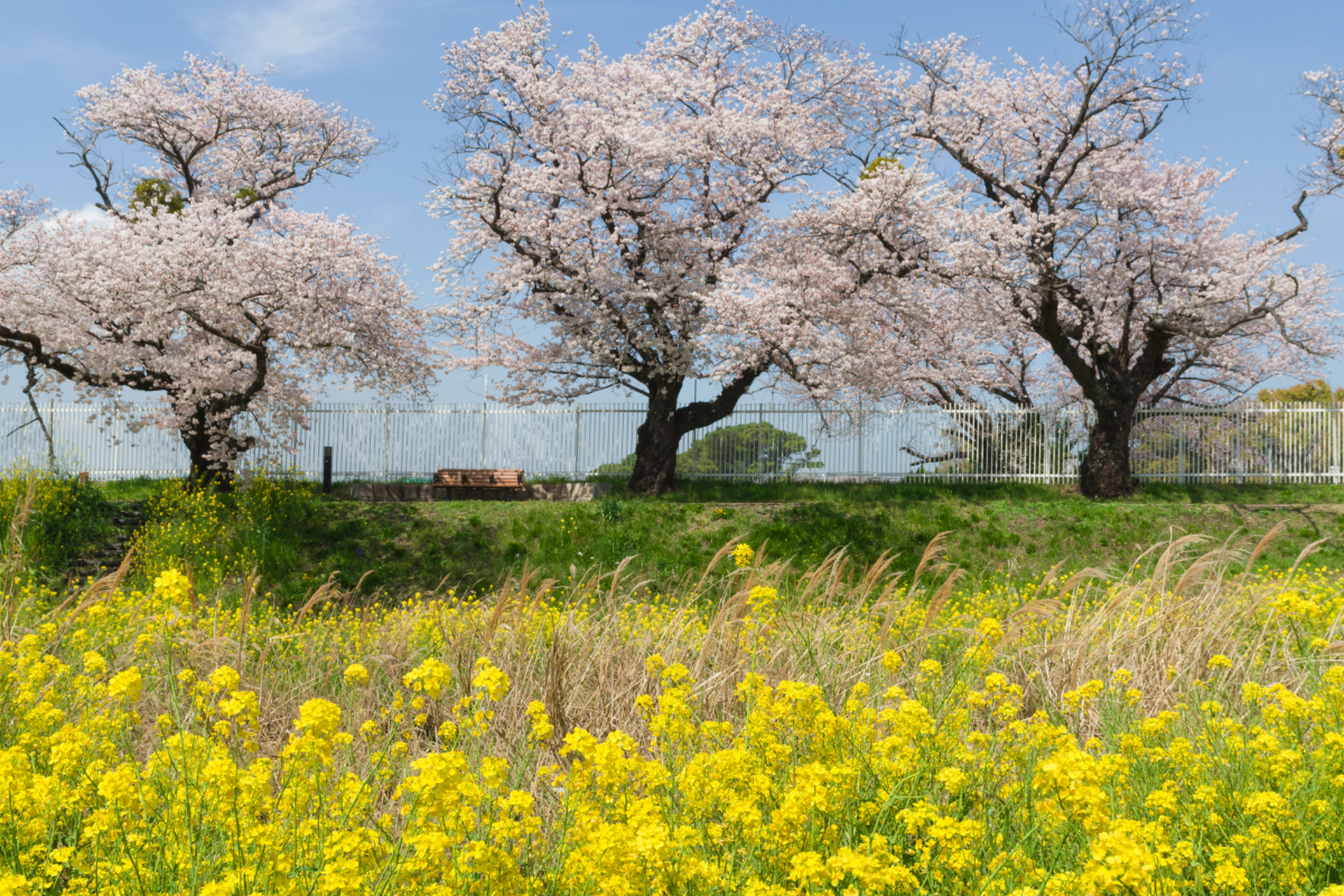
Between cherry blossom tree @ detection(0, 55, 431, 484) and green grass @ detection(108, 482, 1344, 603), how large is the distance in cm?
282

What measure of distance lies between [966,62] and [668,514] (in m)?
10.6

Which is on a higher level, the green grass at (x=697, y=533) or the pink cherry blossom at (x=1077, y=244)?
the pink cherry blossom at (x=1077, y=244)

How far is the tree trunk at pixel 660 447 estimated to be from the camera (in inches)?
708

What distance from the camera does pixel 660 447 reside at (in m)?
18.0

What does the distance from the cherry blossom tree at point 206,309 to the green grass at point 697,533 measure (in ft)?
9.25

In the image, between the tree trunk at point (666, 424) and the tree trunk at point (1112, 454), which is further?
the tree trunk at point (1112, 454)

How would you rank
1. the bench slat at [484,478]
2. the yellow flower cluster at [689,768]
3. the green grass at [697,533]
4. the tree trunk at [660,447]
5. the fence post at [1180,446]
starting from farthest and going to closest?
the fence post at [1180,446] < the bench slat at [484,478] < the tree trunk at [660,447] < the green grass at [697,533] < the yellow flower cluster at [689,768]

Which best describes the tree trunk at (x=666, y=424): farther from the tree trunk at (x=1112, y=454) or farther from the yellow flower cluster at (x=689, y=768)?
the yellow flower cluster at (x=689, y=768)

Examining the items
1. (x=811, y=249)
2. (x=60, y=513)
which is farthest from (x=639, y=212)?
(x=60, y=513)

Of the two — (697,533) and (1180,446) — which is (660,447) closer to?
(697,533)

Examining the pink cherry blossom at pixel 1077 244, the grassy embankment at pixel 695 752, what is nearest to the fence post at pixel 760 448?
the pink cherry blossom at pixel 1077 244

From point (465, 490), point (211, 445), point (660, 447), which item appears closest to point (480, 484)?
point (465, 490)

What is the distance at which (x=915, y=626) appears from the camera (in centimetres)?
538

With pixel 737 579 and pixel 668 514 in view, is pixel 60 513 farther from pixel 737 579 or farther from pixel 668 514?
pixel 737 579
